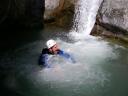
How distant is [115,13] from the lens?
11.2m

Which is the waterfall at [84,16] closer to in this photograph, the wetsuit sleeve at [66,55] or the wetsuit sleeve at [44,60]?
the wetsuit sleeve at [66,55]

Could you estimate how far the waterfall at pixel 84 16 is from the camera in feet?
38.4

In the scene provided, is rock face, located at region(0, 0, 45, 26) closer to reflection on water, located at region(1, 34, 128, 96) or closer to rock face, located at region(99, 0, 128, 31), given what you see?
reflection on water, located at region(1, 34, 128, 96)

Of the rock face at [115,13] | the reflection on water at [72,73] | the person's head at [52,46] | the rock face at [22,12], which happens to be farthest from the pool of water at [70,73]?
the rock face at [22,12]

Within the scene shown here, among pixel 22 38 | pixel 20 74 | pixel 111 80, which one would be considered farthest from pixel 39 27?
pixel 111 80

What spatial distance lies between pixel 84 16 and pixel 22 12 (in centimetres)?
237

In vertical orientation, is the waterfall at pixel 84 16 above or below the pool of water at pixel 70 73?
above

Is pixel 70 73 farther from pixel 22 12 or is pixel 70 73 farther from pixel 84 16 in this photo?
pixel 22 12

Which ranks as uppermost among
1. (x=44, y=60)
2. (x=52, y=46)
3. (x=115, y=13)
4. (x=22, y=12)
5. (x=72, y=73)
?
(x=115, y=13)

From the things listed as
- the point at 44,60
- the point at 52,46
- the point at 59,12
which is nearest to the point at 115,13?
the point at 59,12

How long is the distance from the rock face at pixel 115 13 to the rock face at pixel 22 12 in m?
2.38

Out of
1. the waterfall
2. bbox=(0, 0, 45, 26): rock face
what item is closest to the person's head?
the waterfall

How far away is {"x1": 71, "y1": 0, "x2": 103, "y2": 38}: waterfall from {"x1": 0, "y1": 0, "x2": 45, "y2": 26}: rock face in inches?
53.8

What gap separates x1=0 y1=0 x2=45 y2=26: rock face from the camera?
39.2 ft
